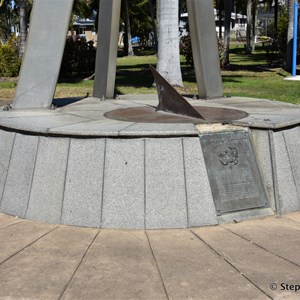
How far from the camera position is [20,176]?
570 cm

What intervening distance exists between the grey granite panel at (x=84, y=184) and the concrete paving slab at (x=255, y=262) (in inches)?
40.1

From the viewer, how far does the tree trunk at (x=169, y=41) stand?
576 inches

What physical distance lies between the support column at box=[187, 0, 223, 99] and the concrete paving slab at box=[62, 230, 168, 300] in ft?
14.8

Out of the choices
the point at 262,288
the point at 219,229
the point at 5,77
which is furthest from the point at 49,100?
the point at 5,77

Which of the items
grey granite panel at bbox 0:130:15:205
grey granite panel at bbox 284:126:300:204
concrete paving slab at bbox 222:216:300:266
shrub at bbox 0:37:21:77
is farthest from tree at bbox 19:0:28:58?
concrete paving slab at bbox 222:216:300:266

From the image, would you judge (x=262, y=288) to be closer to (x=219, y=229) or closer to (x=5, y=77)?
(x=219, y=229)

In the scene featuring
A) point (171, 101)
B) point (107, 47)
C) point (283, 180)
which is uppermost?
point (107, 47)

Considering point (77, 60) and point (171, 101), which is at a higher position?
point (77, 60)

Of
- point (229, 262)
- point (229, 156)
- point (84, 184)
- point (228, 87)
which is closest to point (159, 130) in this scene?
point (229, 156)

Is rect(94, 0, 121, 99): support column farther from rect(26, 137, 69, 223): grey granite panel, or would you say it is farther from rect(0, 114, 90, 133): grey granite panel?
rect(26, 137, 69, 223): grey granite panel

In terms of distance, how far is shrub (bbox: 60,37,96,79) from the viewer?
72.3 ft

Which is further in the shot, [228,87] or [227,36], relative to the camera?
[227,36]

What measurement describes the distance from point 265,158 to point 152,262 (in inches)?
79.0

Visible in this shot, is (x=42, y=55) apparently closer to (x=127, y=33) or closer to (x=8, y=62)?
(x=8, y=62)
